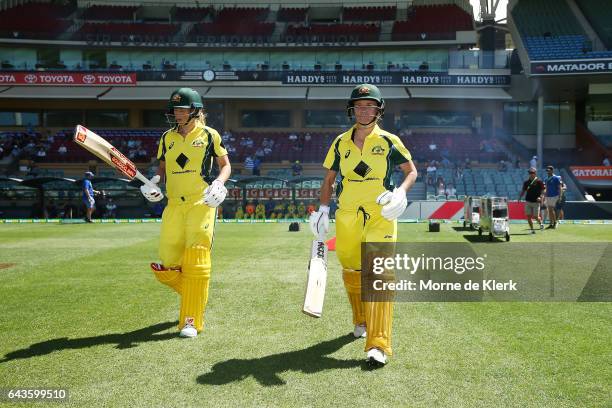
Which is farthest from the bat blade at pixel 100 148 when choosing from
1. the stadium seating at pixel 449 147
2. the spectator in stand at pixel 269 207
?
the stadium seating at pixel 449 147

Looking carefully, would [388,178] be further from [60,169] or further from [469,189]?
[60,169]

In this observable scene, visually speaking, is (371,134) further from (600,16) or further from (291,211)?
(600,16)

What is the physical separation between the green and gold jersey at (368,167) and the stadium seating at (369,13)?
1683 inches

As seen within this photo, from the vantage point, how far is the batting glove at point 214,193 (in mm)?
5488

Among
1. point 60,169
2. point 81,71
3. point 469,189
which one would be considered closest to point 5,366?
Result: point 469,189

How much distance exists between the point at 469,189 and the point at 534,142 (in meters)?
14.4

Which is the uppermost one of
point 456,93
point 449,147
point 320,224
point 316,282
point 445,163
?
point 456,93

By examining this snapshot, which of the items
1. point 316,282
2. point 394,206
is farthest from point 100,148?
point 394,206

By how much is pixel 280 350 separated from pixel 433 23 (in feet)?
140

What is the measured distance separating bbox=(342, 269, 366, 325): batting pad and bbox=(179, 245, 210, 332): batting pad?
1.46 m

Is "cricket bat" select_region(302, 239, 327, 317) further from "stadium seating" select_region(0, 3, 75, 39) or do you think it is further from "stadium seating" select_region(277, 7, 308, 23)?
"stadium seating" select_region(277, 7, 308, 23)

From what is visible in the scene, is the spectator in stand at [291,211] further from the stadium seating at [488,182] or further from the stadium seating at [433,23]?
the stadium seating at [433,23]

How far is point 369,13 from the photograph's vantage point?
45.6m

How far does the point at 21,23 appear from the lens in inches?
1639
